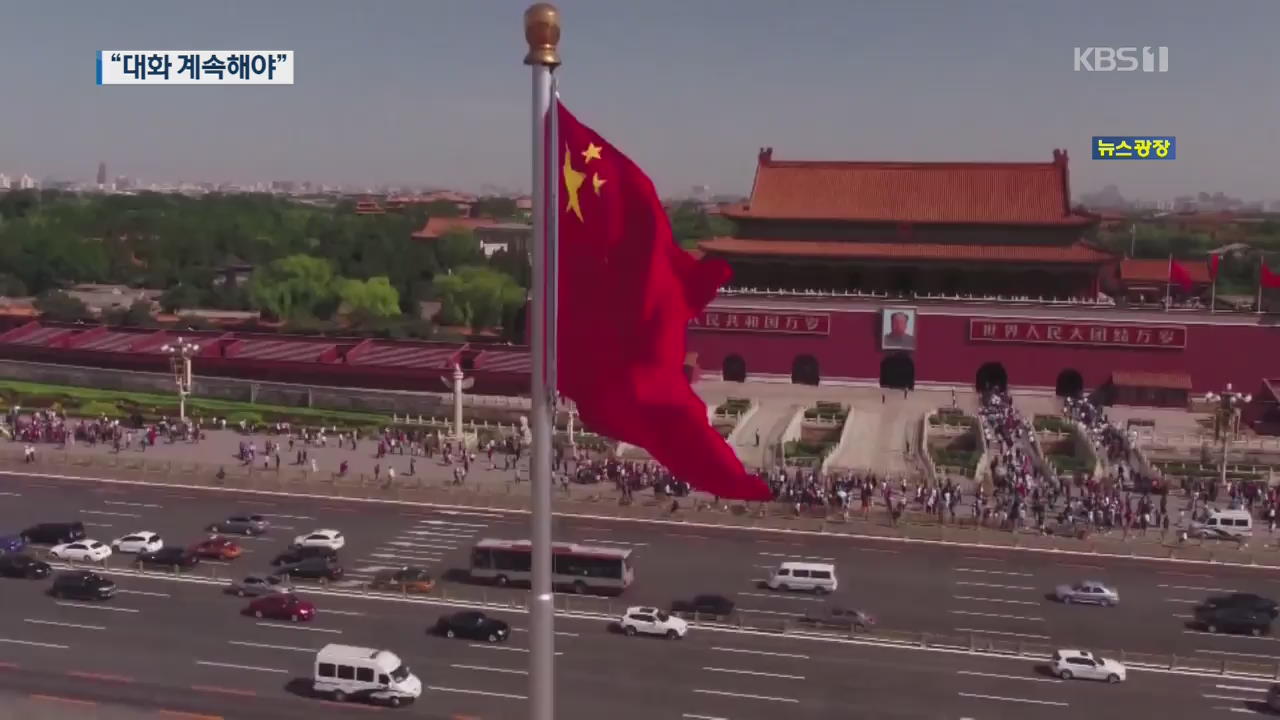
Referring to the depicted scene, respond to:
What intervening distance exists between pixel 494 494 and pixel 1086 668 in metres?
11.4

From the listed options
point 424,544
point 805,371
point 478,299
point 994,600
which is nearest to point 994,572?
point 994,600

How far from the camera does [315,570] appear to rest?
17.4 meters

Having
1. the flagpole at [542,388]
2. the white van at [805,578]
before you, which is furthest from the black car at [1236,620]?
the flagpole at [542,388]

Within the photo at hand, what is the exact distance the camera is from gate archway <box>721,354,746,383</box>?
32.7m

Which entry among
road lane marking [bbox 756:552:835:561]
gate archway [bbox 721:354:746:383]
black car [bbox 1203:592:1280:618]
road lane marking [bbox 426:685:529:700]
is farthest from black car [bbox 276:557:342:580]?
gate archway [bbox 721:354:746:383]

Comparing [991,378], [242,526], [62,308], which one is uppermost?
[62,308]

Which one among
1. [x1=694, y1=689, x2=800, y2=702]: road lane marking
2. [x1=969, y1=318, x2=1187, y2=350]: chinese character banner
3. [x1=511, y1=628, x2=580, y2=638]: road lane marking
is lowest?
[x1=694, y1=689, x2=800, y2=702]: road lane marking

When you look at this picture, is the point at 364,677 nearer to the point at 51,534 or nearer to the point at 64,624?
the point at 64,624

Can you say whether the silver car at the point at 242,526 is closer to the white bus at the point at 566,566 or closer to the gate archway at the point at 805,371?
the white bus at the point at 566,566

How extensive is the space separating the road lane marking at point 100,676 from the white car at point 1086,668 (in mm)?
10983

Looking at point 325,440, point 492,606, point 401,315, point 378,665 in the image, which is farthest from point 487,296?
point 378,665

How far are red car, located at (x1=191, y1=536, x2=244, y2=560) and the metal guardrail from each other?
17 centimetres

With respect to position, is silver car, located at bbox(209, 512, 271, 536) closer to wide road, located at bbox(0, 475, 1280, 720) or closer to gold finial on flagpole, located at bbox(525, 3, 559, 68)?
wide road, located at bbox(0, 475, 1280, 720)

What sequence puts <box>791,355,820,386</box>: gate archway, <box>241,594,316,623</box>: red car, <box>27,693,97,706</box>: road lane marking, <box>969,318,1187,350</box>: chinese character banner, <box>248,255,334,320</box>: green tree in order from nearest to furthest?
<box>27,693,97,706</box>: road lane marking, <box>241,594,316,623</box>: red car, <box>969,318,1187,350</box>: chinese character banner, <box>791,355,820,386</box>: gate archway, <box>248,255,334,320</box>: green tree
